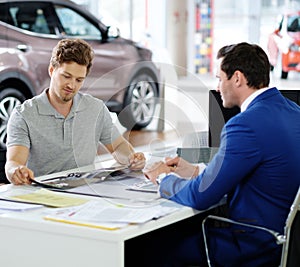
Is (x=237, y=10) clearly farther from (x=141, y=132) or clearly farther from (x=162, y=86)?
(x=141, y=132)

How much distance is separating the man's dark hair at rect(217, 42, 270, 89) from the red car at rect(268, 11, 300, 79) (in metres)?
5.74

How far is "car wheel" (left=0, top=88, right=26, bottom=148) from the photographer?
5.70 meters

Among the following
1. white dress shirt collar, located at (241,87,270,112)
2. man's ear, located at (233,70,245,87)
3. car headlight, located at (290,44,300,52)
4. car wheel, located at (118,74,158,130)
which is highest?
man's ear, located at (233,70,245,87)

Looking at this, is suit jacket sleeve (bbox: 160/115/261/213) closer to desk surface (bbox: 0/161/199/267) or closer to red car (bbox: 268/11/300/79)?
desk surface (bbox: 0/161/199/267)

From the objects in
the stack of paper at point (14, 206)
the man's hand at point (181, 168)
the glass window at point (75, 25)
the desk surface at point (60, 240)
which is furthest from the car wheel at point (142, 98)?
the desk surface at point (60, 240)

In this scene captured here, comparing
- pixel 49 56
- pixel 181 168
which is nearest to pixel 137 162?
pixel 181 168

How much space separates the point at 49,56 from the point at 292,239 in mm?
4247

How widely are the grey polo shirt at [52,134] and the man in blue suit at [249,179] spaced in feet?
2.42

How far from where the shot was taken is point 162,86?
8.12m

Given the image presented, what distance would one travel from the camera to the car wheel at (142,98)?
746cm

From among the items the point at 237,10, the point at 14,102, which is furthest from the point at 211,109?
the point at 237,10

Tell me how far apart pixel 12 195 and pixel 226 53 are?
883 mm

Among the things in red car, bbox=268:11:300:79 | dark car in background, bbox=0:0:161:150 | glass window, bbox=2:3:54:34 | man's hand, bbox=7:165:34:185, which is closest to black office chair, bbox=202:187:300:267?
man's hand, bbox=7:165:34:185

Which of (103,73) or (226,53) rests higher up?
(226,53)
